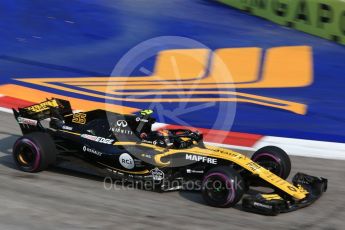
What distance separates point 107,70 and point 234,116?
4.51m

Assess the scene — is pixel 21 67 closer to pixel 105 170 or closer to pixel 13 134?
pixel 13 134

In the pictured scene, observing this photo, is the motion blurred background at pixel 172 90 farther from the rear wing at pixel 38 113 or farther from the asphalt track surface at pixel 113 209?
the rear wing at pixel 38 113

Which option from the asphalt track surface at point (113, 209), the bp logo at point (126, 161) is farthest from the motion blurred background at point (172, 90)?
the bp logo at point (126, 161)

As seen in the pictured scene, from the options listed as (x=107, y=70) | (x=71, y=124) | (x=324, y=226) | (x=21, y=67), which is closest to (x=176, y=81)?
(x=107, y=70)

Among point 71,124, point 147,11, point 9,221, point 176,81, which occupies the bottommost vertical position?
point 9,221

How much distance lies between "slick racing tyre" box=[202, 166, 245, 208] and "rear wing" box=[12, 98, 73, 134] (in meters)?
3.29

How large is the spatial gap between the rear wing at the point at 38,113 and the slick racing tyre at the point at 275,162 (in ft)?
12.2

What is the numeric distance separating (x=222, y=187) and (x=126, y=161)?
1.76m

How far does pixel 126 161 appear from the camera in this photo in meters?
9.53

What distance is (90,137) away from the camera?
998 centimetres

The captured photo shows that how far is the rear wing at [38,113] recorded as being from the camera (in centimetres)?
1052

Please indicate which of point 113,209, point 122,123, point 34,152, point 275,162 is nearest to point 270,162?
point 275,162

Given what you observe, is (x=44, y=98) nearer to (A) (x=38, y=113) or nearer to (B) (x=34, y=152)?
(A) (x=38, y=113)

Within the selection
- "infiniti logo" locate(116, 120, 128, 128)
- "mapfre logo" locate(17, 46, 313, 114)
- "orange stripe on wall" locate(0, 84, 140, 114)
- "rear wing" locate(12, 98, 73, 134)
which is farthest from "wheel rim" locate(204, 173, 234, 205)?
"mapfre logo" locate(17, 46, 313, 114)
